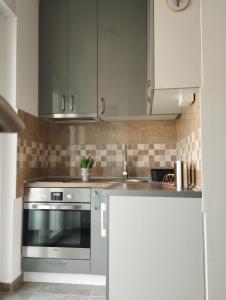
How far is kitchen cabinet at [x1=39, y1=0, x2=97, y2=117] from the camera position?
2254 mm

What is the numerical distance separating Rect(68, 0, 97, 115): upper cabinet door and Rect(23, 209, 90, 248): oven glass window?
896 millimetres

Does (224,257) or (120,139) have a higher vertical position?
(120,139)

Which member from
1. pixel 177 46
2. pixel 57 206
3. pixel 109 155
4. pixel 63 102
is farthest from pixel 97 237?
pixel 177 46

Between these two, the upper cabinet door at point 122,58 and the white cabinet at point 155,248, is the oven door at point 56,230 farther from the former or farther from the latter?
the upper cabinet door at point 122,58

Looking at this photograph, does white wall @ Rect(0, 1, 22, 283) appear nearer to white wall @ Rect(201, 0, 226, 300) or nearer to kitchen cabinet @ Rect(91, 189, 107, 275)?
kitchen cabinet @ Rect(91, 189, 107, 275)

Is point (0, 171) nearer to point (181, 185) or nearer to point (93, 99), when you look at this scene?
point (93, 99)

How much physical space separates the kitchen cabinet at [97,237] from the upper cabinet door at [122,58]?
2.40 feet

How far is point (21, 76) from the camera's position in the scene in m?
2.01

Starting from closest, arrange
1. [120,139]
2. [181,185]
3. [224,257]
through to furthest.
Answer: [224,257], [181,185], [120,139]

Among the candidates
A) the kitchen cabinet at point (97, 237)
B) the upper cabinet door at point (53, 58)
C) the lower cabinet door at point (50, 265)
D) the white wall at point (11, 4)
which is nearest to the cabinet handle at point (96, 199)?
the kitchen cabinet at point (97, 237)

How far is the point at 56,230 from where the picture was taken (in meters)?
2.08

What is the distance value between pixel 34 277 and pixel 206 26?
2.19 m

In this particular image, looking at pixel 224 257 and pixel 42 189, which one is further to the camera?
pixel 42 189


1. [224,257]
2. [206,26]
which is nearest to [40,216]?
[224,257]
